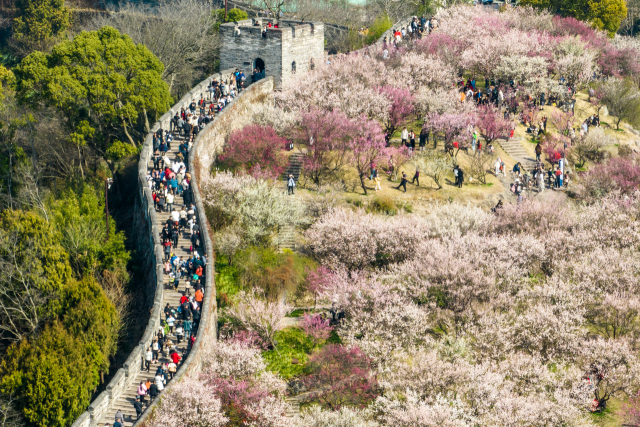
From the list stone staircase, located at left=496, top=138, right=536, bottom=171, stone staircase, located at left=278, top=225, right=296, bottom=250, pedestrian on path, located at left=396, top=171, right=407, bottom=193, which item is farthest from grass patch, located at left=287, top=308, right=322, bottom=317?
stone staircase, located at left=496, top=138, right=536, bottom=171

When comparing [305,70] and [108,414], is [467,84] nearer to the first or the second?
[305,70]

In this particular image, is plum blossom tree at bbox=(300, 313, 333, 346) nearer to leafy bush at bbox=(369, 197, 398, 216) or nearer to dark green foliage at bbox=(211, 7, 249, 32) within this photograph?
leafy bush at bbox=(369, 197, 398, 216)

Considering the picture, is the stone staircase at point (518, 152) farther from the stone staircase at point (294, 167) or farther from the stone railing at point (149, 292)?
the stone railing at point (149, 292)

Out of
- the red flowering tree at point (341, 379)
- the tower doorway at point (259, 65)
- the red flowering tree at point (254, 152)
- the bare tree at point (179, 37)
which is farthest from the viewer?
the bare tree at point (179, 37)

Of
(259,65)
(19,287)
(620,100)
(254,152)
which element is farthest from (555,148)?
(19,287)

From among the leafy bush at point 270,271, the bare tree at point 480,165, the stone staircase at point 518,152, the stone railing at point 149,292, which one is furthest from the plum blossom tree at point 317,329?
the stone staircase at point 518,152

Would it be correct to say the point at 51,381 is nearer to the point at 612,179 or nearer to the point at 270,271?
the point at 270,271
